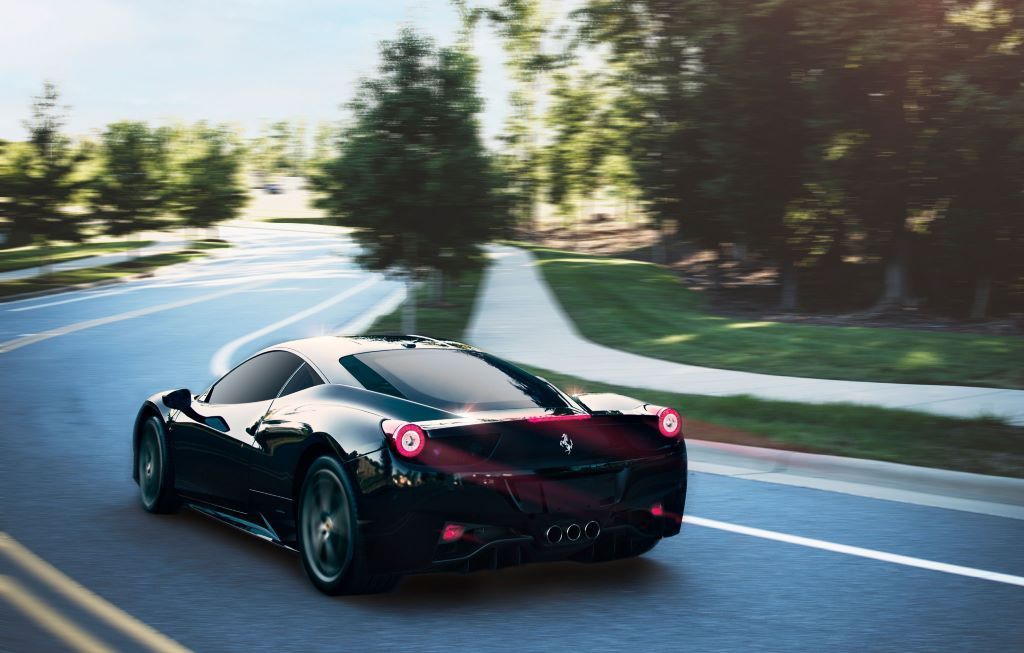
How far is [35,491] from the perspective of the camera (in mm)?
8641

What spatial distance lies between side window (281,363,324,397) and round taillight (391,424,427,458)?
3.50 ft

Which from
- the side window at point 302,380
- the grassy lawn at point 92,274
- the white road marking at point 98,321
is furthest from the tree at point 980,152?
the grassy lawn at point 92,274

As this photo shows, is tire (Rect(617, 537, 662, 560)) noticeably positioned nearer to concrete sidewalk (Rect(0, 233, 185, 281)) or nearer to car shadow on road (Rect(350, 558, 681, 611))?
car shadow on road (Rect(350, 558, 681, 611))

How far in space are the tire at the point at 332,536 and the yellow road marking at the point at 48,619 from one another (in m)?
1.17

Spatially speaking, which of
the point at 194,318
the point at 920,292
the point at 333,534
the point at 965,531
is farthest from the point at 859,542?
the point at 920,292

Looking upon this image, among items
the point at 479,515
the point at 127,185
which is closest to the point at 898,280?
the point at 479,515

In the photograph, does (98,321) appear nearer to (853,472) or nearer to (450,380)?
(853,472)

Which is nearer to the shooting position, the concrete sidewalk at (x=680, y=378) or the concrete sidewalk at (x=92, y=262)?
the concrete sidewalk at (x=680, y=378)

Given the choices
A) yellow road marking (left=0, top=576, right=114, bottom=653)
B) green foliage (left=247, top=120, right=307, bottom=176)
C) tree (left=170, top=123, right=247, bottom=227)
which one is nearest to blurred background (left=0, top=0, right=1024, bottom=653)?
yellow road marking (left=0, top=576, right=114, bottom=653)

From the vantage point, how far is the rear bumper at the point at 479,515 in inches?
221

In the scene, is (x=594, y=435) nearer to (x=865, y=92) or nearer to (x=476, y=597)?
(x=476, y=597)

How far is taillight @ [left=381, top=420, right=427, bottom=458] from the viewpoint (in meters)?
5.62

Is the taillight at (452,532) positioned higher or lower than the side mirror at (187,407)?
lower

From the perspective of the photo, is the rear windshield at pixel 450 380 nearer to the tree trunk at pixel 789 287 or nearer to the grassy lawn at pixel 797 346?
the grassy lawn at pixel 797 346
